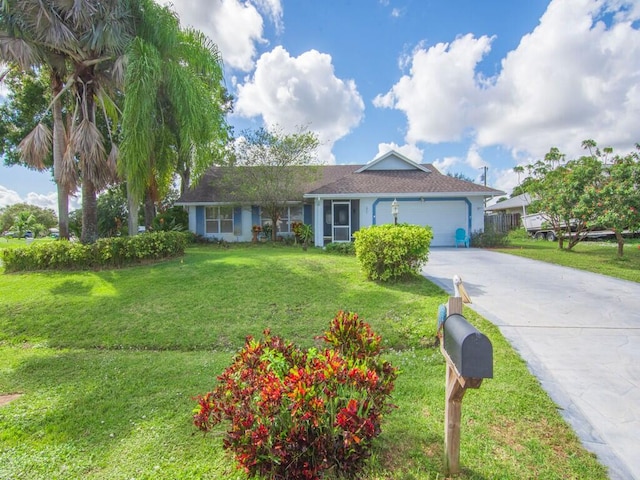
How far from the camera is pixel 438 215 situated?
15.7m

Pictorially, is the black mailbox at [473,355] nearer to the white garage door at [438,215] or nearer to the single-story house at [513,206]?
the white garage door at [438,215]

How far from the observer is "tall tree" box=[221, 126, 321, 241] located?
1506 cm

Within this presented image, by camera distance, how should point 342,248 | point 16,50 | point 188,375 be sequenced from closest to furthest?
point 188,375, point 16,50, point 342,248

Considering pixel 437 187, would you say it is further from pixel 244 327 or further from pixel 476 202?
pixel 244 327

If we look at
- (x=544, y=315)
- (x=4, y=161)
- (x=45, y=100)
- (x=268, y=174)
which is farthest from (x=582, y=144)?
(x=4, y=161)

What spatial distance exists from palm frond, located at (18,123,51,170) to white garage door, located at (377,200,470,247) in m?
13.0

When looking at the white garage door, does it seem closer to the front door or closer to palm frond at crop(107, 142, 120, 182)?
the front door

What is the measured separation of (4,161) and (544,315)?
24.5 m

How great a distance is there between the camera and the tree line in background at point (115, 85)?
29.6 ft

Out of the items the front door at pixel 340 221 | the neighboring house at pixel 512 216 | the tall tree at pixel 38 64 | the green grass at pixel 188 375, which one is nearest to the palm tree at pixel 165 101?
the tall tree at pixel 38 64

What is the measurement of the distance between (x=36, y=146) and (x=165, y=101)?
420cm

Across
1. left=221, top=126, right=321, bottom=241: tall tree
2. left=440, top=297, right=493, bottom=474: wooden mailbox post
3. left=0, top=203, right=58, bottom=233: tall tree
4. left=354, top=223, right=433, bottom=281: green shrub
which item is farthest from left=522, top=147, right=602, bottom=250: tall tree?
left=0, top=203, right=58, bottom=233: tall tree

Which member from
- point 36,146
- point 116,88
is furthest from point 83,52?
point 36,146

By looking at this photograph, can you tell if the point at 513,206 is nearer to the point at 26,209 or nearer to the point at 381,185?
the point at 381,185
